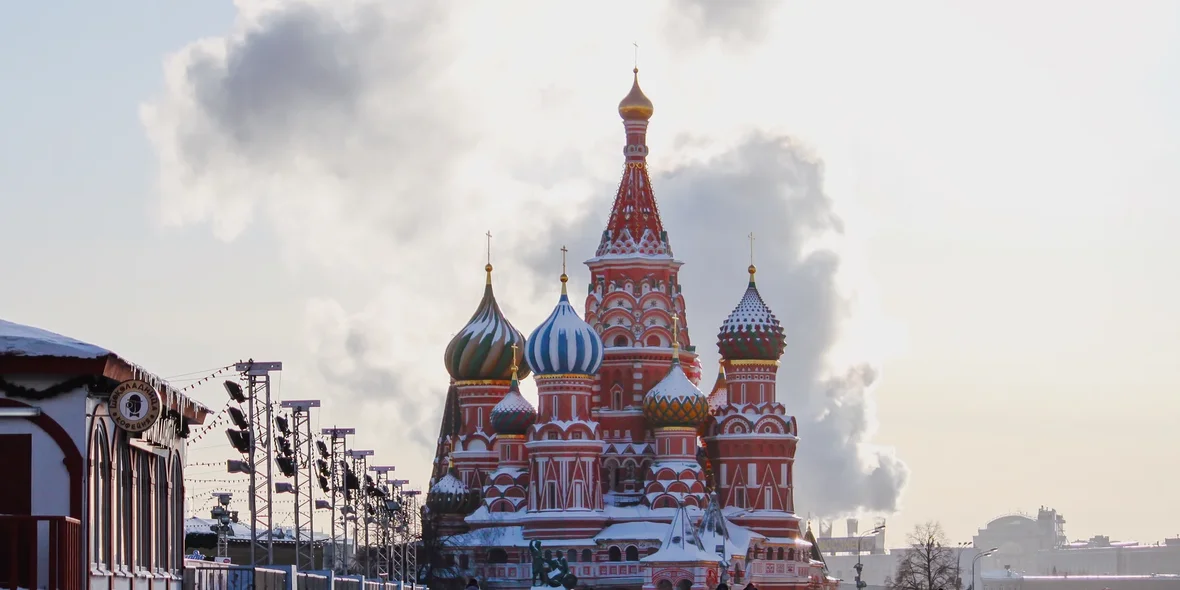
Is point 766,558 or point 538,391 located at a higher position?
point 538,391

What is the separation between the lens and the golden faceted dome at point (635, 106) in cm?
11581

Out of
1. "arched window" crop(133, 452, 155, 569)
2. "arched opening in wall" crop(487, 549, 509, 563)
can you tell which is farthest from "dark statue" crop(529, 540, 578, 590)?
"arched window" crop(133, 452, 155, 569)

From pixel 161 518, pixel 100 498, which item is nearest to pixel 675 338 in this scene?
pixel 161 518

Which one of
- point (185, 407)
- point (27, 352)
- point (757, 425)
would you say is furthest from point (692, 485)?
point (27, 352)

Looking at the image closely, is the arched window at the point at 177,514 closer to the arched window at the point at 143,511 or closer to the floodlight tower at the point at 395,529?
the arched window at the point at 143,511

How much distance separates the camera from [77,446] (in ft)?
77.5

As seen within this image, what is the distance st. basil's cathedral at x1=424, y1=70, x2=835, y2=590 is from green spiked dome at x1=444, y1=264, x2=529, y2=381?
0.26 feet

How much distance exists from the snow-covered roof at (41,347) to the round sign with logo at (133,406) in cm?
75

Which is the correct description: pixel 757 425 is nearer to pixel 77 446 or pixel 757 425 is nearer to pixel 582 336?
pixel 582 336

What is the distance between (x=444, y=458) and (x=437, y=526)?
10644mm

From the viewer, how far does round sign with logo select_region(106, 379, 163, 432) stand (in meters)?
24.1

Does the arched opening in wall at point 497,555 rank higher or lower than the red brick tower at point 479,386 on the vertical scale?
lower

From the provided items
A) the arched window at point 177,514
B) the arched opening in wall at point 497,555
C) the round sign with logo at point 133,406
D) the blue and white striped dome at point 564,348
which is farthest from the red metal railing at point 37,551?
the arched opening in wall at point 497,555

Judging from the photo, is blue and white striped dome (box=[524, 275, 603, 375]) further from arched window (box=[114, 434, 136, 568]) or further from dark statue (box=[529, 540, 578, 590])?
arched window (box=[114, 434, 136, 568])
